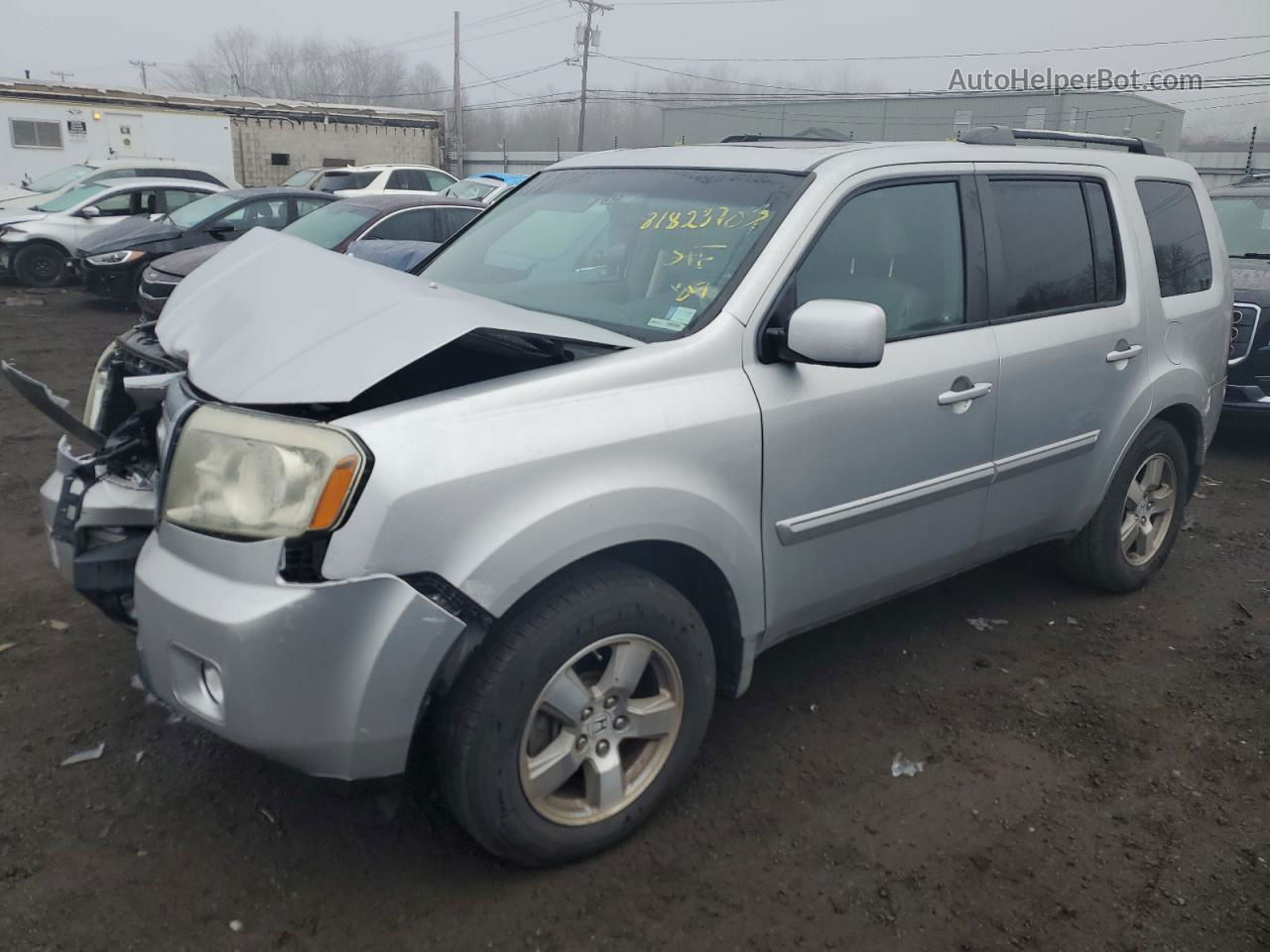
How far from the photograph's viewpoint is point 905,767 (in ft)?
10.5

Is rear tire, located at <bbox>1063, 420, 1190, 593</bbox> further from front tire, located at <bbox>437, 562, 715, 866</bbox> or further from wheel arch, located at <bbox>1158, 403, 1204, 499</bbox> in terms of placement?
front tire, located at <bbox>437, 562, 715, 866</bbox>

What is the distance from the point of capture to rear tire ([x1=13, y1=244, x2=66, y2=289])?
13328 mm

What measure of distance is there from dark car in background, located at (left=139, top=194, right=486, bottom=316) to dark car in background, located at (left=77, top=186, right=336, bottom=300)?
1.47m

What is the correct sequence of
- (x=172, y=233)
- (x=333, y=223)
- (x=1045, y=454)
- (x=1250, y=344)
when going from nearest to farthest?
(x=1045, y=454)
(x=1250, y=344)
(x=333, y=223)
(x=172, y=233)

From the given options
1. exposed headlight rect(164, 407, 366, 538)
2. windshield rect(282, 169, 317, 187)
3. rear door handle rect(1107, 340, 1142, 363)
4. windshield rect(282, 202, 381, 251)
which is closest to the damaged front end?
exposed headlight rect(164, 407, 366, 538)

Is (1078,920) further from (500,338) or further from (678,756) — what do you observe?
(500,338)

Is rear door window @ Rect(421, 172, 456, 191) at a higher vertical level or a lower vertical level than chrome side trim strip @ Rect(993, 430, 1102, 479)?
lower

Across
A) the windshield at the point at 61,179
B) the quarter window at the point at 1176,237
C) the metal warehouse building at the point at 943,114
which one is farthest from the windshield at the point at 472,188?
the metal warehouse building at the point at 943,114

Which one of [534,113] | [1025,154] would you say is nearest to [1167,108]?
[534,113]

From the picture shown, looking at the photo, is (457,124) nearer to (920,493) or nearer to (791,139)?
(791,139)

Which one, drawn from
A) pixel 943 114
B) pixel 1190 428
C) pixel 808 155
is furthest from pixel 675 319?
pixel 943 114

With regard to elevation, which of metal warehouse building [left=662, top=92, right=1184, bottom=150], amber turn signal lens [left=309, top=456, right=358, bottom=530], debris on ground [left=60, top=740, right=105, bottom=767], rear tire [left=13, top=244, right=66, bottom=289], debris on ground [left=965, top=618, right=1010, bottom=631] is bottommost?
rear tire [left=13, top=244, right=66, bottom=289]

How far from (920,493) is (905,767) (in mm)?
863

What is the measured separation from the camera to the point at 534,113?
291 ft
